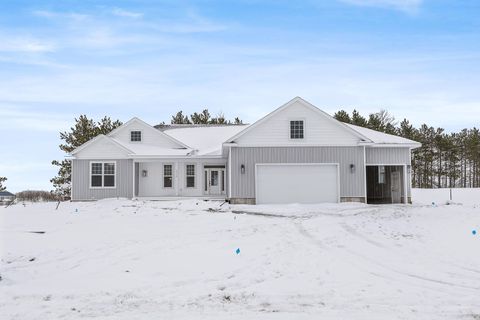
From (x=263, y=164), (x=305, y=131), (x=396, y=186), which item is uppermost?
(x=305, y=131)

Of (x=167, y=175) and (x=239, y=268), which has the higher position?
(x=167, y=175)

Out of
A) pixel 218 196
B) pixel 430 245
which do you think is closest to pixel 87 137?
pixel 218 196

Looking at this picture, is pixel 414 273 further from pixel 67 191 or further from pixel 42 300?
pixel 67 191

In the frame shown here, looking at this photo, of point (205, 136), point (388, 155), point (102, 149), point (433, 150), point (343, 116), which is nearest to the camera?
point (388, 155)

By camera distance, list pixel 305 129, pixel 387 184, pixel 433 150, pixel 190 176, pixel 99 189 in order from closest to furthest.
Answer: pixel 305 129, pixel 99 189, pixel 190 176, pixel 387 184, pixel 433 150

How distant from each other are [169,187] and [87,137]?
17.6 metres

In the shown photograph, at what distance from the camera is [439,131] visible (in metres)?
51.7

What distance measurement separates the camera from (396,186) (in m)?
26.4

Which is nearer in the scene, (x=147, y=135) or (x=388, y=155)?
(x=388, y=155)

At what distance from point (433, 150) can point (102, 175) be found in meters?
40.8

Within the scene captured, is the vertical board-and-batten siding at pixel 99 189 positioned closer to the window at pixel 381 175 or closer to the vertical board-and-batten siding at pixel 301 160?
the vertical board-and-batten siding at pixel 301 160

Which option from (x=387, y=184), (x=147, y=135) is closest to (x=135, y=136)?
(x=147, y=135)

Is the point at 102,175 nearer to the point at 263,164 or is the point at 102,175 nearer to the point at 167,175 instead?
the point at 167,175

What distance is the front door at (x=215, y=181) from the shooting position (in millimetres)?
27547
